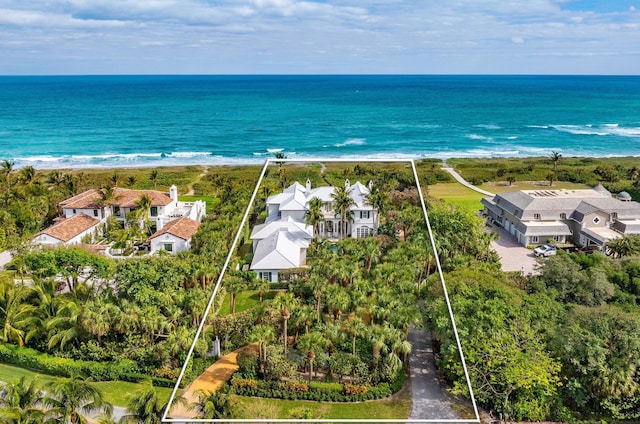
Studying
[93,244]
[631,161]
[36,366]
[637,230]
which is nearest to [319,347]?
[36,366]

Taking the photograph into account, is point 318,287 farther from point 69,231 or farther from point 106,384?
point 69,231

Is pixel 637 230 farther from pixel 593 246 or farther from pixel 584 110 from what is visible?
pixel 584 110

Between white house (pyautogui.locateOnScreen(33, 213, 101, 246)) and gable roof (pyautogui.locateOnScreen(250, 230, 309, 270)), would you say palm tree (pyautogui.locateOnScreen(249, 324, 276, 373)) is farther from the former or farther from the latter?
white house (pyautogui.locateOnScreen(33, 213, 101, 246))

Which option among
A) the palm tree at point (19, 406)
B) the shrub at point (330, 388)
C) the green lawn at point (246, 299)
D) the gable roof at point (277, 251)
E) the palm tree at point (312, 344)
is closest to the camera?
the shrub at point (330, 388)

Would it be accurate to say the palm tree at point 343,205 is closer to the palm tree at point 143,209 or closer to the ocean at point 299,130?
the palm tree at point 143,209

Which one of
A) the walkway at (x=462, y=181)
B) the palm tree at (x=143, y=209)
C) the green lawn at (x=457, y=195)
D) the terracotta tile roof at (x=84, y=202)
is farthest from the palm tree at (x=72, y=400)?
the walkway at (x=462, y=181)

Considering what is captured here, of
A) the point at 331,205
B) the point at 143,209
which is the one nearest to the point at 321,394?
the point at 331,205
